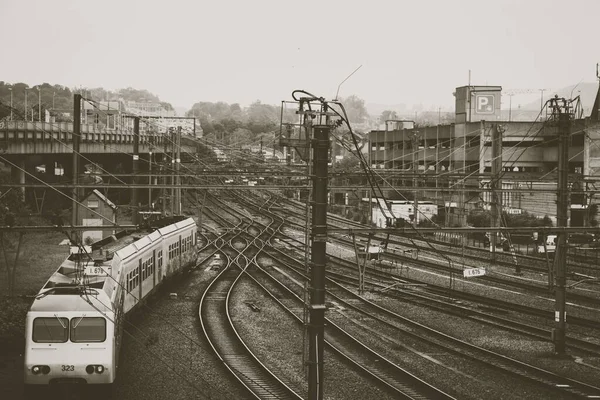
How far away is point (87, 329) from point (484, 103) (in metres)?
42.4

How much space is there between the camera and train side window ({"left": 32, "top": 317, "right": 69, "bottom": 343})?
11672mm

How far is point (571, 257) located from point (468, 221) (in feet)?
27.9

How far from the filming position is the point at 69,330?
11766 mm

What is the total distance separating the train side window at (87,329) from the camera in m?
11.8

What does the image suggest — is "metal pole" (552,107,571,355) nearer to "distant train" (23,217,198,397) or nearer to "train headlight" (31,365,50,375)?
"distant train" (23,217,198,397)

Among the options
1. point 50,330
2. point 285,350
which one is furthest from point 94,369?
point 285,350

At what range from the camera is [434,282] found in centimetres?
2605

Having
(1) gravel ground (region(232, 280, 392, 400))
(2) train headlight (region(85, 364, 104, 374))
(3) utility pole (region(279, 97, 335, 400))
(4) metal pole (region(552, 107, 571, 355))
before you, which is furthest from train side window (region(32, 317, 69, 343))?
(4) metal pole (region(552, 107, 571, 355))

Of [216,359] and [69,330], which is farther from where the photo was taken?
[216,359]

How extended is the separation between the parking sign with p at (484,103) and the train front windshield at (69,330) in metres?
41.8

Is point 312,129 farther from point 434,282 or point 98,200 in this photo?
point 98,200

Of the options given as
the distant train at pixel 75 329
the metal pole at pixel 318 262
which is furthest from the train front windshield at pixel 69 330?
the metal pole at pixel 318 262

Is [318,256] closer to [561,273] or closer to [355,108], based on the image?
[561,273]

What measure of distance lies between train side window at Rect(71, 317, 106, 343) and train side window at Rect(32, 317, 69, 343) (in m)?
0.13
